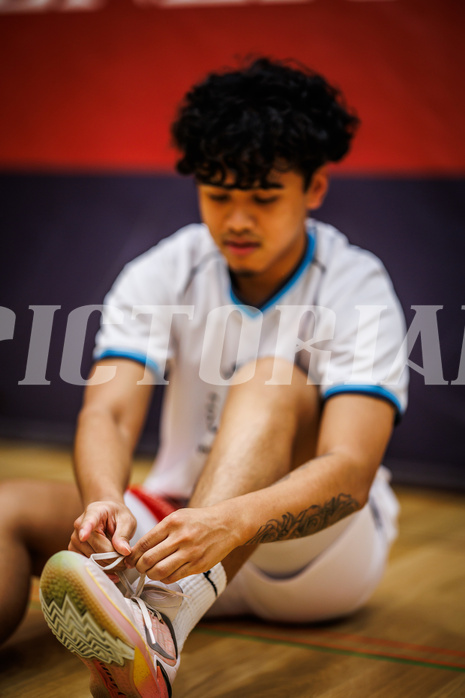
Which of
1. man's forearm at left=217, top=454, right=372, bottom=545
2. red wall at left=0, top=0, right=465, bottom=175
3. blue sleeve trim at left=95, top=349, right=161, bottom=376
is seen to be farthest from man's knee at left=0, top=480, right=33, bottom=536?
red wall at left=0, top=0, right=465, bottom=175

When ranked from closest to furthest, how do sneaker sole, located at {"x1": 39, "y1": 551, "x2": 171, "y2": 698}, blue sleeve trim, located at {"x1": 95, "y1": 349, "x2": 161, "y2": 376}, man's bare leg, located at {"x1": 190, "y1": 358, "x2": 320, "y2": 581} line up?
1. sneaker sole, located at {"x1": 39, "y1": 551, "x2": 171, "y2": 698}
2. man's bare leg, located at {"x1": 190, "y1": 358, "x2": 320, "y2": 581}
3. blue sleeve trim, located at {"x1": 95, "y1": 349, "x2": 161, "y2": 376}

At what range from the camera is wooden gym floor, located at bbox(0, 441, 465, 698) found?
1.10 metres

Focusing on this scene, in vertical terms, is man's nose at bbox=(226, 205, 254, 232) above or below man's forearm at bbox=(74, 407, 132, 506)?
Result: above

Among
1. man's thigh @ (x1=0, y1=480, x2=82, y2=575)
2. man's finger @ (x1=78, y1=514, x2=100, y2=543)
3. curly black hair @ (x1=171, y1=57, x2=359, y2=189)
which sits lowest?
man's thigh @ (x1=0, y1=480, x2=82, y2=575)

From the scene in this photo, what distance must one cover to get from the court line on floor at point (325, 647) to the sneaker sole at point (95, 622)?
453mm

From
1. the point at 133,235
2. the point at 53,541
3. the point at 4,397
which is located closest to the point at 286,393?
the point at 53,541

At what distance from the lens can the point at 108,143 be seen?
289 cm

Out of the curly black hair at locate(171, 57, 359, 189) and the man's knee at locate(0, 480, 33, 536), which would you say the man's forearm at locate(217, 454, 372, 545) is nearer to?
the man's knee at locate(0, 480, 33, 536)

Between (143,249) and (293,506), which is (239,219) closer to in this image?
(293,506)

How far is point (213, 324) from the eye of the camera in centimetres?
147

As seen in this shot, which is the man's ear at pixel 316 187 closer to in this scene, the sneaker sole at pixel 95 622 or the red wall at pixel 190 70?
the sneaker sole at pixel 95 622

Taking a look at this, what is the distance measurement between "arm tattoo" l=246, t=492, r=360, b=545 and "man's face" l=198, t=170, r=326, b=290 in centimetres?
46

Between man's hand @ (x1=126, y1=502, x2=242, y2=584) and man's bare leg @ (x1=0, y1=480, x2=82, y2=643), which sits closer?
man's hand @ (x1=126, y1=502, x2=242, y2=584)

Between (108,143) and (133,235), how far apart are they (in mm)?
357
